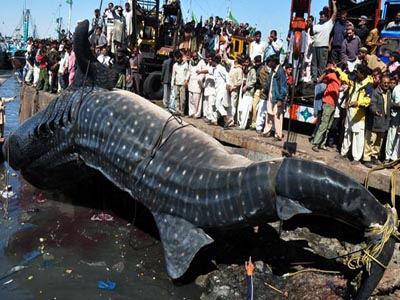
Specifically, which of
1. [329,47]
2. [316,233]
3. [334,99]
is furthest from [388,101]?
[329,47]

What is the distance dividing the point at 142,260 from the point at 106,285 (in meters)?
0.90

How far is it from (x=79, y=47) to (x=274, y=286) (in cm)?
506

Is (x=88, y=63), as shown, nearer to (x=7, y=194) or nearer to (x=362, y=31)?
(x=7, y=194)

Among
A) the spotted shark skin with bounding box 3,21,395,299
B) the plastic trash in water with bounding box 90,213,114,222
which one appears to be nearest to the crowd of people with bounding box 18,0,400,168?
the spotted shark skin with bounding box 3,21,395,299

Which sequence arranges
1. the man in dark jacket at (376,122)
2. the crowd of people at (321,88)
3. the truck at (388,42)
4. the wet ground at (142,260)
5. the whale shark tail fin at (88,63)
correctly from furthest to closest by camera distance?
the truck at (388,42) < the crowd of people at (321,88) < the man in dark jacket at (376,122) < the whale shark tail fin at (88,63) < the wet ground at (142,260)

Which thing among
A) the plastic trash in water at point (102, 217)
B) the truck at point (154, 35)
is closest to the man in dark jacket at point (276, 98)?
the plastic trash in water at point (102, 217)

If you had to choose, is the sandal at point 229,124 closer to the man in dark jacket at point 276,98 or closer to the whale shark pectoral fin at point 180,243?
the man in dark jacket at point 276,98

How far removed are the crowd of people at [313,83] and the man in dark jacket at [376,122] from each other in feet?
0.06

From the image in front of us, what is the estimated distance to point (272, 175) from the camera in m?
5.18

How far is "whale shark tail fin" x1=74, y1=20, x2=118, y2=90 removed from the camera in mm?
7328

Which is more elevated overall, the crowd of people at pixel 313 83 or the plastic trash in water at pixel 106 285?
the crowd of people at pixel 313 83

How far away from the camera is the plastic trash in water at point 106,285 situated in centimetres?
639

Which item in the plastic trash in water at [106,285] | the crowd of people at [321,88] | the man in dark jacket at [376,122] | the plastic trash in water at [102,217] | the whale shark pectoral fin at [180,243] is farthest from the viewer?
the plastic trash in water at [102,217]

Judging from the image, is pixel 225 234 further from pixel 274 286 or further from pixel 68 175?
pixel 68 175
